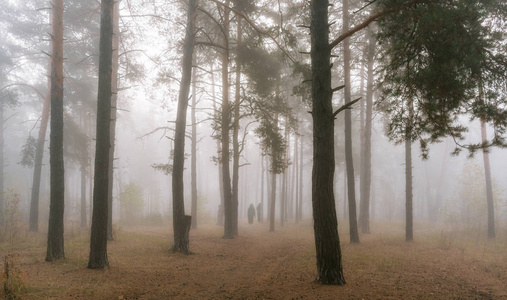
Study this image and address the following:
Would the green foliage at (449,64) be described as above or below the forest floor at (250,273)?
above

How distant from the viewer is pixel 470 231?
58.8ft

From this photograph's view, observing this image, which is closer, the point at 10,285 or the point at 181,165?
the point at 10,285

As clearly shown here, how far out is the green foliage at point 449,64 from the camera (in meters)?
5.39

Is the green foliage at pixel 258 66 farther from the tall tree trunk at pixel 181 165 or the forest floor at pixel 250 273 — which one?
the forest floor at pixel 250 273

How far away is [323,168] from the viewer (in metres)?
5.95

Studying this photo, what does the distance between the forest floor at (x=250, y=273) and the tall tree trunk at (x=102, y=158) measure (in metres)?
0.51

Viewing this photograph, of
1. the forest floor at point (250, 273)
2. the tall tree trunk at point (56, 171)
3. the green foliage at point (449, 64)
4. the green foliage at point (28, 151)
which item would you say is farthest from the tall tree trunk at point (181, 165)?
the green foliage at point (28, 151)

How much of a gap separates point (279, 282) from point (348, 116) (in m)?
8.56

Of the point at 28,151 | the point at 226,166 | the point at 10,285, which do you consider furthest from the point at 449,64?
the point at 28,151

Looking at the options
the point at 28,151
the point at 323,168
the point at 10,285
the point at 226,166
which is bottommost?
the point at 10,285

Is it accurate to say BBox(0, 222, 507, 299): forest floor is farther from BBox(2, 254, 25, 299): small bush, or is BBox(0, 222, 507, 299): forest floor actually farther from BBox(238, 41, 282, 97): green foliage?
BBox(238, 41, 282, 97): green foliage

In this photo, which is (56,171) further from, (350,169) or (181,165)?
(350,169)

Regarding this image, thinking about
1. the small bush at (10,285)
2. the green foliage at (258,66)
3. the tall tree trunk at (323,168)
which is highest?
the green foliage at (258,66)

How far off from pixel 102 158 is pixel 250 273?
4758mm
